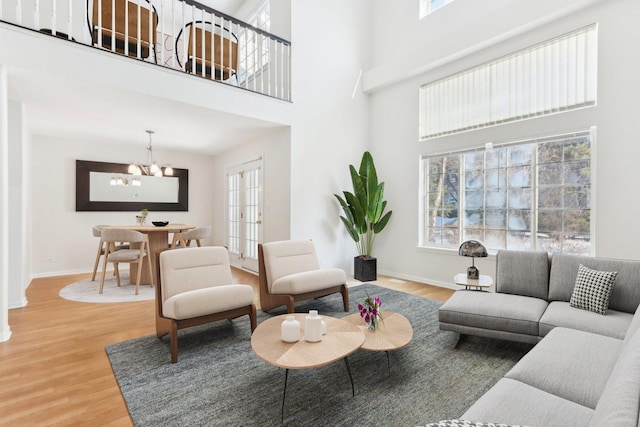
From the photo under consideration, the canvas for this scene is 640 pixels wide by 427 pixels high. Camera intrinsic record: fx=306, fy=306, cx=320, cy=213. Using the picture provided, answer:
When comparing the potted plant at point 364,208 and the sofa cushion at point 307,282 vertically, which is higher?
the potted plant at point 364,208

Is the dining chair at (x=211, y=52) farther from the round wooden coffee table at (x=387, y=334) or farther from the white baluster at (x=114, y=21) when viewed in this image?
the round wooden coffee table at (x=387, y=334)

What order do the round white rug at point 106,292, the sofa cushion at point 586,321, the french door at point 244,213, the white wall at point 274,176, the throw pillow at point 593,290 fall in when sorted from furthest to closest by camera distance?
the french door at point 244,213 < the white wall at point 274,176 < the round white rug at point 106,292 < the throw pillow at point 593,290 < the sofa cushion at point 586,321

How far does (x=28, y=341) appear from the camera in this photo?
8.91ft

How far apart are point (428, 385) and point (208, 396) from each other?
1.43 m

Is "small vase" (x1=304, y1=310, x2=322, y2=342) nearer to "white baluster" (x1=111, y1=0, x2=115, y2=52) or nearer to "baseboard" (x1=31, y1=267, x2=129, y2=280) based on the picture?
"white baluster" (x1=111, y1=0, x2=115, y2=52)

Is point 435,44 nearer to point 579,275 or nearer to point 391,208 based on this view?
point 391,208

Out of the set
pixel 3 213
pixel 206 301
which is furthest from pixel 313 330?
pixel 3 213

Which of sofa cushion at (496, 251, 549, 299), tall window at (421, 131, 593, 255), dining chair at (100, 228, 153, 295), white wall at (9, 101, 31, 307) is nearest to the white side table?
sofa cushion at (496, 251, 549, 299)

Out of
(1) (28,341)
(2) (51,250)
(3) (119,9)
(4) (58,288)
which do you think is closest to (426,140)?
(3) (119,9)

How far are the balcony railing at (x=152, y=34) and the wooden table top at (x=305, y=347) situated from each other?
3.38m

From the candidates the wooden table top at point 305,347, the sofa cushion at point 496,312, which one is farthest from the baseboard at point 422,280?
the wooden table top at point 305,347

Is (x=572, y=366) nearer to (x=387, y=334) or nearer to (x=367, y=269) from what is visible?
(x=387, y=334)

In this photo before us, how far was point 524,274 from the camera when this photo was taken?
2.83 meters

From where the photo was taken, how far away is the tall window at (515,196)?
3.57 meters
